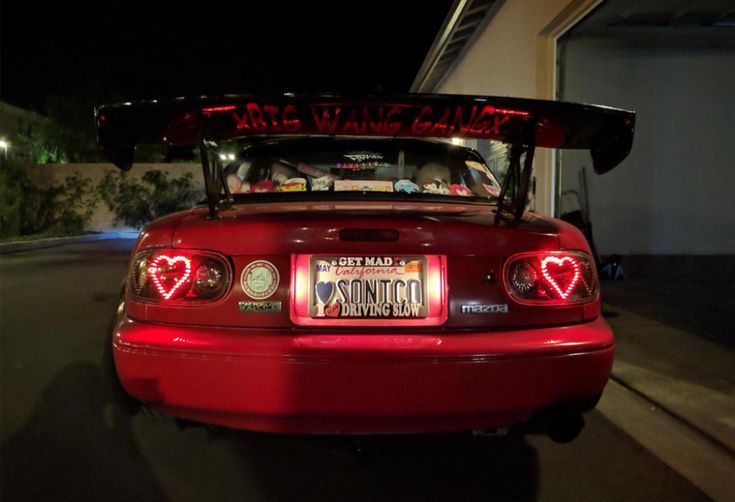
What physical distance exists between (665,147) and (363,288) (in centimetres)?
793

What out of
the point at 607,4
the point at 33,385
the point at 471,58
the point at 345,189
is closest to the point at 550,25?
the point at 607,4

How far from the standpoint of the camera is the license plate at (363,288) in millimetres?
2285

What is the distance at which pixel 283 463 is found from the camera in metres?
2.95

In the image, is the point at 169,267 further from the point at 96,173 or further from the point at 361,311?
the point at 96,173

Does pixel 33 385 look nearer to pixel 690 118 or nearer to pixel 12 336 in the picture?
pixel 12 336

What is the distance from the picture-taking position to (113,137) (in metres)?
2.75

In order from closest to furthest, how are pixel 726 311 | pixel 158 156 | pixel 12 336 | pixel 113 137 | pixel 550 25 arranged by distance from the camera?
pixel 113 137, pixel 12 336, pixel 726 311, pixel 550 25, pixel 158 156

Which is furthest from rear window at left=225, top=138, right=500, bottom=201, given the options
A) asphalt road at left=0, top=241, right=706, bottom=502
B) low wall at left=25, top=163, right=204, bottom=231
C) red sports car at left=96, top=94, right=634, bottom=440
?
low wall at left=25, top=163, right=204, bottom=231

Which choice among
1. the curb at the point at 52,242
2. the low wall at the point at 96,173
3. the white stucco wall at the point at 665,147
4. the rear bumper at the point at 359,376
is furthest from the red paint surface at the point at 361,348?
the low wall at the point at 96,173

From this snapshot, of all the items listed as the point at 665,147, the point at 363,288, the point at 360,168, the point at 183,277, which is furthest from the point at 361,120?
the point at 665,147

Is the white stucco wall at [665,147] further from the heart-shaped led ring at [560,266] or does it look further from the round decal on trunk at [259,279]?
the round decal on trunk at [259,279]

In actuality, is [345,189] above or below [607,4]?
below

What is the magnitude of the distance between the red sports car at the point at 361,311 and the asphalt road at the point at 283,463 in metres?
0.30

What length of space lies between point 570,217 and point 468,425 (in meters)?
5.98
